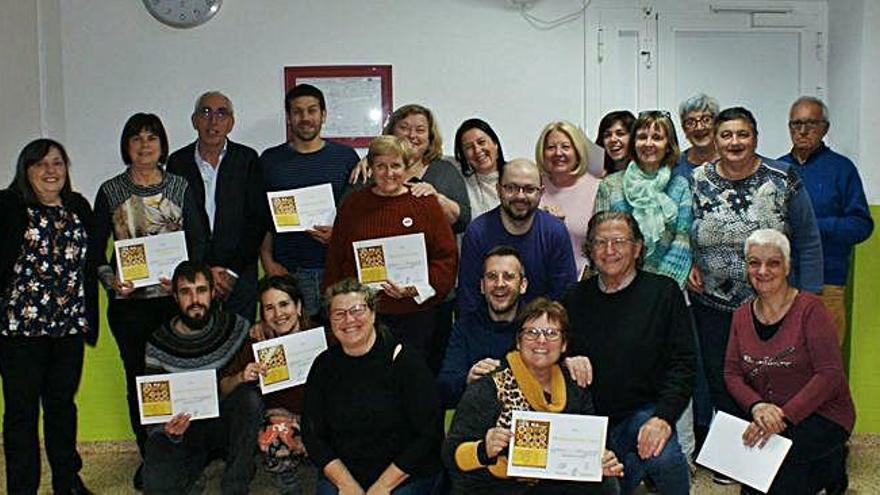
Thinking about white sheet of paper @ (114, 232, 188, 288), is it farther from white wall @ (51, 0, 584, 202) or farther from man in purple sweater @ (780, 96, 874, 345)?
man in purple sweater @ (780, 96, 874, 345)

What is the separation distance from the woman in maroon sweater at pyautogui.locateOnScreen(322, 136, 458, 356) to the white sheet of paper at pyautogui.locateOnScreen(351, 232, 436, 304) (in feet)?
0.09

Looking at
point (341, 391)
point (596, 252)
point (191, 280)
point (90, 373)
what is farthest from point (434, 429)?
point (90, 373)

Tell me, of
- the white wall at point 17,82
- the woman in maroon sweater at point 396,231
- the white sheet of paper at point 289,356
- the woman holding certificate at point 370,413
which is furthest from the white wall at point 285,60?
the woman holding certificate at point 370,413

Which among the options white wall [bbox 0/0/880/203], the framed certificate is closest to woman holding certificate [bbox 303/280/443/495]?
the framed certificate

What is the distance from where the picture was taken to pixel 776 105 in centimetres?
576

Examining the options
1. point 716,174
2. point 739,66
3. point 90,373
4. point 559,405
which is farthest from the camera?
point 739,66

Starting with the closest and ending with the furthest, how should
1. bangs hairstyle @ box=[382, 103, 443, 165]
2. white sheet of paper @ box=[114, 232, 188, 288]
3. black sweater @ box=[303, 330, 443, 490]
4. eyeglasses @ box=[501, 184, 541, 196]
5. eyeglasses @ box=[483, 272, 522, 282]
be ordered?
black sweater @ box=[303, 330, 443, 490] → eyeglasses @ box=[483, 272, 522, 282] → eyeglasses @ box=[501, 184, 541, 196] → white sheet of paper @ box=[114, 232, 188, 288] → bangs hairstyle @ box=[382, 103, 443, 165]

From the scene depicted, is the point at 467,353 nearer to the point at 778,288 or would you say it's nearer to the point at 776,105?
the point at 778,288

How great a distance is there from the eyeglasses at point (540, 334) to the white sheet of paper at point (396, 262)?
77 cm

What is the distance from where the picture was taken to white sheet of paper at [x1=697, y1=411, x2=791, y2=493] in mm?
3248

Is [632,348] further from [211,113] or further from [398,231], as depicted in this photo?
[211,113]

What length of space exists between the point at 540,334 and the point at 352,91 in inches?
112

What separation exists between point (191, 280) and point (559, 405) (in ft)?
5.26

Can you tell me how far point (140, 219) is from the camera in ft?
13.6
